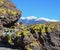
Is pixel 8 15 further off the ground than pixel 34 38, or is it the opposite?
pixel 8 15

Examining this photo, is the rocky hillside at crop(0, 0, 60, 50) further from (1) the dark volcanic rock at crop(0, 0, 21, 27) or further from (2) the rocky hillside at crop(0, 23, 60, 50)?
(1) the dark volcanic rock at crop(0, 0, 21, 27)

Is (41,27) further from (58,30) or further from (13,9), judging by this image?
(13,9)

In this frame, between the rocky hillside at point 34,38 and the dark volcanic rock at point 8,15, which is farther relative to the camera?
the dark volcanic rock at point 8,15

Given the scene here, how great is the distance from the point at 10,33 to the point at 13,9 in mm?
3680

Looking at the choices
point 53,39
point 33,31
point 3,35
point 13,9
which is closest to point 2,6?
point 13,9

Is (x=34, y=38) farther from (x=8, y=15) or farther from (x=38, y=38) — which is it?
(x=8, y=15)

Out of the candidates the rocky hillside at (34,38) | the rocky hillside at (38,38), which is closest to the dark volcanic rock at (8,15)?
the rocky hillside at (34,38)

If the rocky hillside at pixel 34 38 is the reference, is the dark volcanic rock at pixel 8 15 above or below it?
above

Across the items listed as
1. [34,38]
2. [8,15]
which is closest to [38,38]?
[34,38]

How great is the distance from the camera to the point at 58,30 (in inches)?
512

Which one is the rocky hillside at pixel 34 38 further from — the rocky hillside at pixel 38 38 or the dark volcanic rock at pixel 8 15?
the dark volcanic rock at pixel 8 15

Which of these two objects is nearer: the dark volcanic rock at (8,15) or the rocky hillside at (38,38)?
the rocky hillside at (38,38)

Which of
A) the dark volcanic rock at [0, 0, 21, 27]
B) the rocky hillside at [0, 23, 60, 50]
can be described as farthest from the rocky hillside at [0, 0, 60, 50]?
the dark volcanic rock at [0, 0, 21, 27]

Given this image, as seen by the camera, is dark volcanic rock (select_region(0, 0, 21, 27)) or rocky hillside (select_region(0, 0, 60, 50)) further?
dark volcanic rock (select_region(0, 0, 21, 27))
